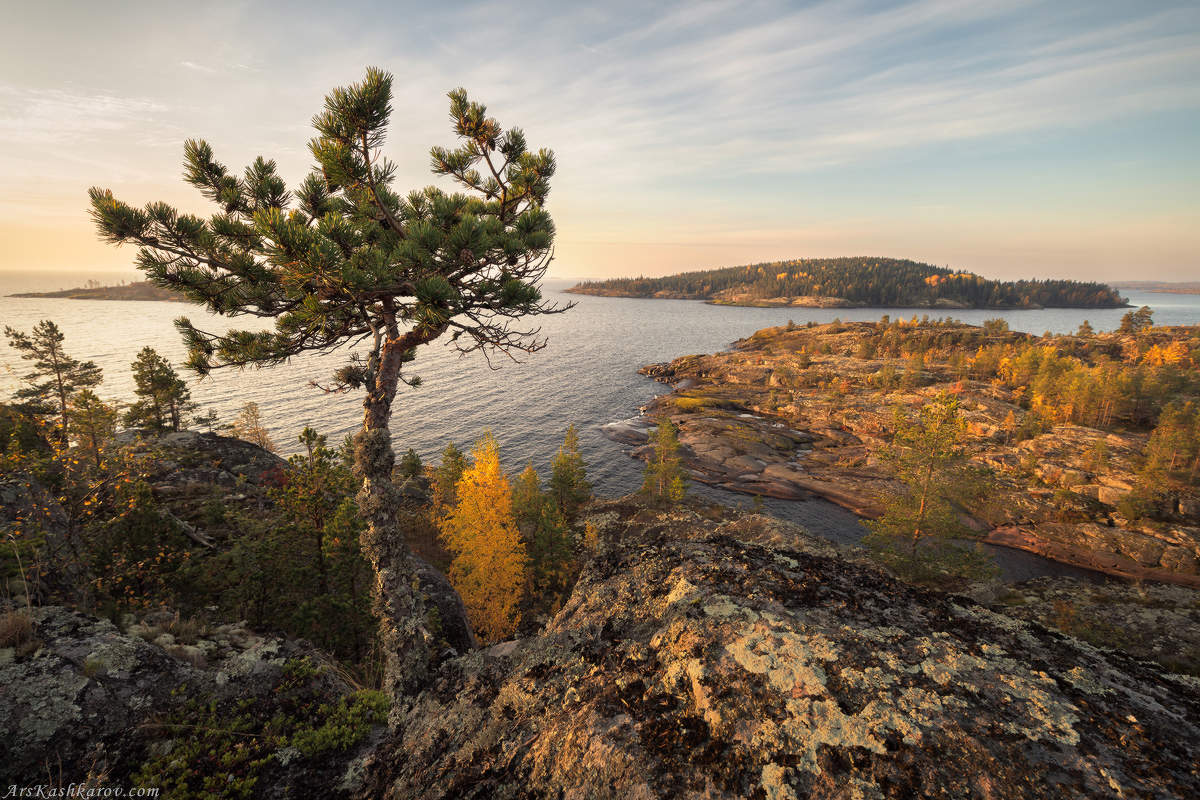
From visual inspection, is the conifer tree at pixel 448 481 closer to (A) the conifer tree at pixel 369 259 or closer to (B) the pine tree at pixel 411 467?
(B) the pine tree at pixel 411 467

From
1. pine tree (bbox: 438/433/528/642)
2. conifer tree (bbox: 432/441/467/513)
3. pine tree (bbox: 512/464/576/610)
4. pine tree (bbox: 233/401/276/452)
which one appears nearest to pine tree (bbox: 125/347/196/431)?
pine tree (bbox: 233/401/276/452)

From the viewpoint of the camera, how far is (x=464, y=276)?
735 cm

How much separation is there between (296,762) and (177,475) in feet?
78.5

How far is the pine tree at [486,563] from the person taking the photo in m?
20.7

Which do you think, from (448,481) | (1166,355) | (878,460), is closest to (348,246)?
(448,481)

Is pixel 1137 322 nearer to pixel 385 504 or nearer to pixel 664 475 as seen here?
pixel 664 475

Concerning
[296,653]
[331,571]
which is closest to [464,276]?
[296,653]

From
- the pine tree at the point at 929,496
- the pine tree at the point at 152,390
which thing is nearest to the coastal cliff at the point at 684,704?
the pine tree at the point at 929,496

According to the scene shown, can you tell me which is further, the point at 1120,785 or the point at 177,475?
the point at 177,475

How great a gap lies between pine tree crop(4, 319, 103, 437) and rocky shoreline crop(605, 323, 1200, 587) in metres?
50.9

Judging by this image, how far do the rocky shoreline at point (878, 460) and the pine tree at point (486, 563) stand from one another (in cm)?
2122

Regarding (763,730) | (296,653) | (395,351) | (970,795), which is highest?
(395,351)

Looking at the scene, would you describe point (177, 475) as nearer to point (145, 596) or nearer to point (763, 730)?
point (145, 596)

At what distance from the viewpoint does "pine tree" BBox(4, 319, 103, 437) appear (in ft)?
98.1
